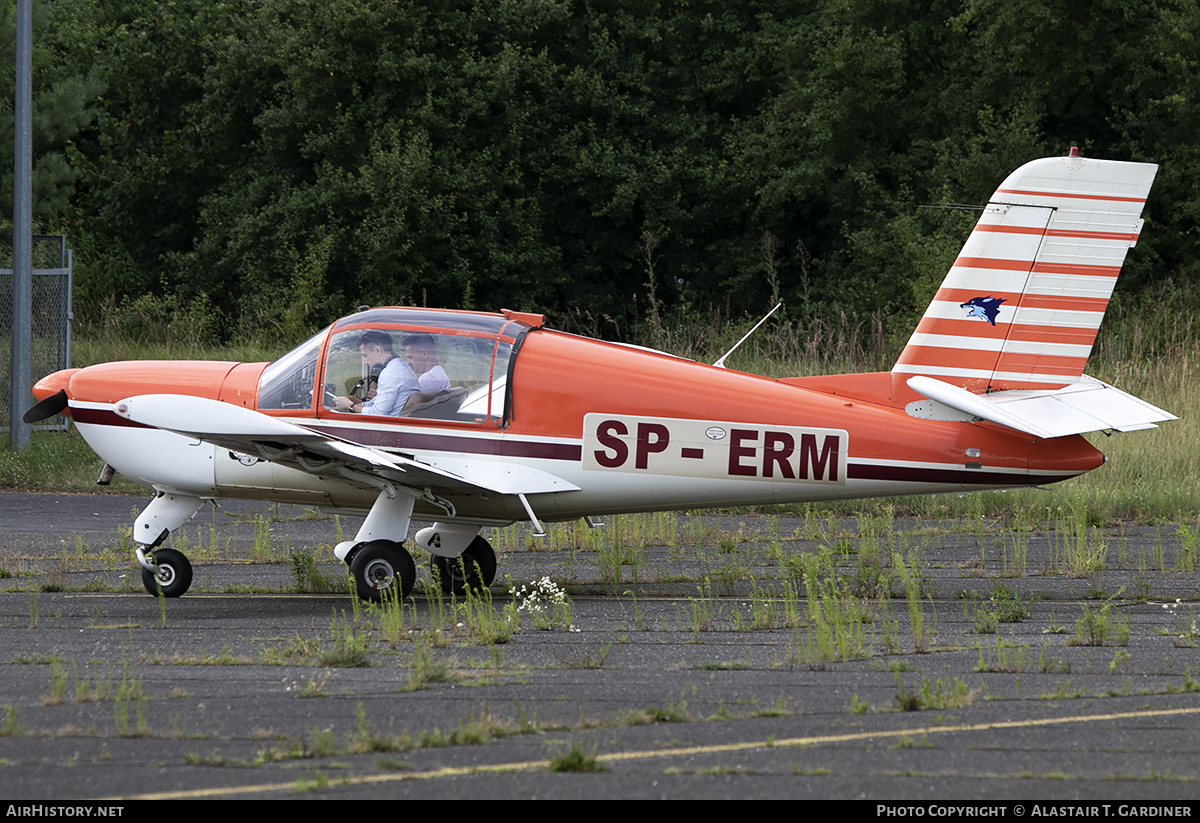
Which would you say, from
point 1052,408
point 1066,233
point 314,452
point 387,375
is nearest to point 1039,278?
point 1066,233

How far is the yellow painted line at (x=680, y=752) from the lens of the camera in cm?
482

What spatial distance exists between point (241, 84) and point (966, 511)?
21.4m

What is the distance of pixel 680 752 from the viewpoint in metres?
5.34

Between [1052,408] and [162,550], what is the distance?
6.42m

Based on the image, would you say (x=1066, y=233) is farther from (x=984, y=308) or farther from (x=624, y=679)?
(x=624, y=679)

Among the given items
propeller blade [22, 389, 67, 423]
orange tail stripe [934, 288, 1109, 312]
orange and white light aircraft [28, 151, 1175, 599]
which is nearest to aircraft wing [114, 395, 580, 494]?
orange and white light aircraft [28, 151, 1175, 599]

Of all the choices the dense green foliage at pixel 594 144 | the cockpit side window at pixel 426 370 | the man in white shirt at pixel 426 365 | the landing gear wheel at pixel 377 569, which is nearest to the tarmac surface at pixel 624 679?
the landing gear wheel at pixel 377 569

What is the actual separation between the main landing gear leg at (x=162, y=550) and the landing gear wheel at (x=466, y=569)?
6.08 ft

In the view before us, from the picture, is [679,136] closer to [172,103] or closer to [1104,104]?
[1104,104]

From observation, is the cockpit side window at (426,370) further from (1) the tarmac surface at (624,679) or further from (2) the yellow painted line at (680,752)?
(2) the yellow painted line at (680,752)
